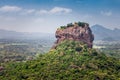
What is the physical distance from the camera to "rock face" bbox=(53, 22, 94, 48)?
113125 mm

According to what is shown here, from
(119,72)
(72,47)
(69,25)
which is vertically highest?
(69,25)

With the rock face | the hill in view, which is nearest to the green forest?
the hill

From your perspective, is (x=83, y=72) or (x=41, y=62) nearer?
(x=83, y=72)

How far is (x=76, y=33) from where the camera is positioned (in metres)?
113

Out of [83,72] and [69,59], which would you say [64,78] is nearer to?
[83,72]

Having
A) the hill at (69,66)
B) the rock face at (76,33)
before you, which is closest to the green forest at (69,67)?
the hill at (69,66)

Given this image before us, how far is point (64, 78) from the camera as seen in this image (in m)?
82.8

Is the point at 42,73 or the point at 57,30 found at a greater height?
the point at 57,30

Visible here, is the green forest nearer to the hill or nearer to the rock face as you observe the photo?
the hill

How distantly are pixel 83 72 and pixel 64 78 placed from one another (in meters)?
7.50

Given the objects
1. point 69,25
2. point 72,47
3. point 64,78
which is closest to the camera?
point 64,78

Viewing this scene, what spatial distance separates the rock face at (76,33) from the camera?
113125 millimetres

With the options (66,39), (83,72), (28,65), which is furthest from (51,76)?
(66,39)

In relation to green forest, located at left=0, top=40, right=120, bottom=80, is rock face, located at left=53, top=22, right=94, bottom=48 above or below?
above
